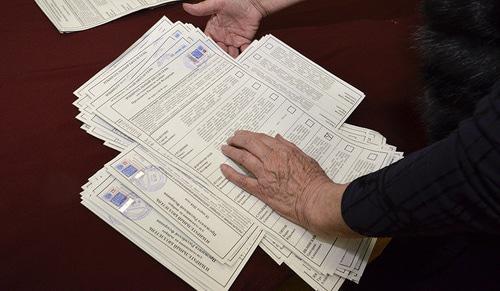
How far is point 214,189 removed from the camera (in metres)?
0.67

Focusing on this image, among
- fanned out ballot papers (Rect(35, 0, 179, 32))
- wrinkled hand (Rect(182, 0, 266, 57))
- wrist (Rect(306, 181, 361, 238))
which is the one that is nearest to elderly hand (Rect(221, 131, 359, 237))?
wrist (Rect(306, 181, 361, 238))

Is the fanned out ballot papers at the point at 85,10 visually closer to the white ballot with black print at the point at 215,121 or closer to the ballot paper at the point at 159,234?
the white ballot with black print at the point at 215,121

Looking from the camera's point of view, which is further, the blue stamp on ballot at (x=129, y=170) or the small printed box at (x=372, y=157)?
the small printed box at (x=372, y=157)

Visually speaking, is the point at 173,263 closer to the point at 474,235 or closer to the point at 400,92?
the point at 474,235

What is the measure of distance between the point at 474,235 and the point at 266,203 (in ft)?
1.01

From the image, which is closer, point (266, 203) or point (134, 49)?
point (266, 203)

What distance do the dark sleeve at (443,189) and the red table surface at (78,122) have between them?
185 mm

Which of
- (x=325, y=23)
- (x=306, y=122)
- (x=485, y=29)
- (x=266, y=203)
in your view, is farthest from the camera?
(x=325, y=23)

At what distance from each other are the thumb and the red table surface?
0.04 m

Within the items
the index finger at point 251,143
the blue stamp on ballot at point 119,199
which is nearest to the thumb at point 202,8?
the index finger at point 251,143

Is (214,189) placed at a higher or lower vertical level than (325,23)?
lower

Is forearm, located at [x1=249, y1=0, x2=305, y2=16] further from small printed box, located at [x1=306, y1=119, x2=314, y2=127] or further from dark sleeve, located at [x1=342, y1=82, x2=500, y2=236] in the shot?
dark sleeve, located at [x1=342, y1=82, x2=500, y2=236]

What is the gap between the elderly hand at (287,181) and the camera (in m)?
0.62

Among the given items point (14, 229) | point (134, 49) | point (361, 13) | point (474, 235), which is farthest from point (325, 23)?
point (14, 229)
